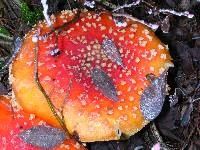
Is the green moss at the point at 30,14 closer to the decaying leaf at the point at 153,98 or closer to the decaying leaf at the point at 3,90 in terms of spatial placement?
the decaying leaf at the point at 3,90

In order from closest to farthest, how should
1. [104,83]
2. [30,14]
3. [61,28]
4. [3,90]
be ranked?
[104,83] < [61,28] < [3,90] < [30,14]

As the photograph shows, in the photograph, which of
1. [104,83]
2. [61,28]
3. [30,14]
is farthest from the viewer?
[30,14]

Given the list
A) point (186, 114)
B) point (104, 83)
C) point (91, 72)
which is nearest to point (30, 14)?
point (91, 72)

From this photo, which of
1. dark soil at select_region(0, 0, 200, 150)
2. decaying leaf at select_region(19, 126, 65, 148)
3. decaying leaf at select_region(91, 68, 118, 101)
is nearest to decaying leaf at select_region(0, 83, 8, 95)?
dark soil at select_region(0, 0, 200, 150)

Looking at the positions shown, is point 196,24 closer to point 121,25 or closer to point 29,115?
point 121,25

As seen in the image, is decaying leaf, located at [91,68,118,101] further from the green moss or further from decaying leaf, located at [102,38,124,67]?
the green moss

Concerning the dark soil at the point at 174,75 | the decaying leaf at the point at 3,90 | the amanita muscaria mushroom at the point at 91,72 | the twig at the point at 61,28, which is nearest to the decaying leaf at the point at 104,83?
the amanita muscaria mushroom at the point at 91,72

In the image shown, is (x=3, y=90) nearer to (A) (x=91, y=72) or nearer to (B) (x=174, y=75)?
(A) (x=91, y=72)

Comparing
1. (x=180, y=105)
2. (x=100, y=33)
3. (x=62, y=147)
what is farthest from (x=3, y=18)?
(x=180, y=105)
